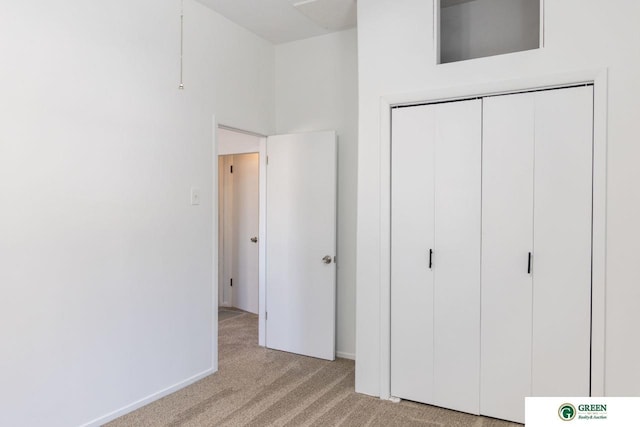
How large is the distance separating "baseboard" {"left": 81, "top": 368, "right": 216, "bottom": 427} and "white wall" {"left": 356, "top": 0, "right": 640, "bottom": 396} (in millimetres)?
1407

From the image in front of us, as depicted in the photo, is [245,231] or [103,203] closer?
[103,203]

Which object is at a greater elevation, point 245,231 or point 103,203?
point 103,203

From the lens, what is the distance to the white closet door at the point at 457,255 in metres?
2.75

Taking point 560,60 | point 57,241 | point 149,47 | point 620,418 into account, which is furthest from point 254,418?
point 560,60

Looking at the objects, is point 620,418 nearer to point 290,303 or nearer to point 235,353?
point 290,303

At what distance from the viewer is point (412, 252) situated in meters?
2.94

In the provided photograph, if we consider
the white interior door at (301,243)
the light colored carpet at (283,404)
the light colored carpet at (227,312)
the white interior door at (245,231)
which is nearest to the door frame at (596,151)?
the light colored carpet at (283,404)

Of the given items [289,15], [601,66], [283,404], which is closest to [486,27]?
[601,66]

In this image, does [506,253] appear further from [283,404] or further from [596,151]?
[283,404]

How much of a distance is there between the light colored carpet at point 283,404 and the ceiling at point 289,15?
295 centimetres

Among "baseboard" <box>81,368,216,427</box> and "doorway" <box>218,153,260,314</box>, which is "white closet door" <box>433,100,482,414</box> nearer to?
"baseboard" <box>81,368,216,427</box>

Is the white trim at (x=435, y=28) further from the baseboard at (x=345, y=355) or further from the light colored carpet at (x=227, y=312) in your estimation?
the light colored carpet at (x=227, y=312)

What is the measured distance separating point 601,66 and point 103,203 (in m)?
3.05

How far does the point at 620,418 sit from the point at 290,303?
8.68 ft
